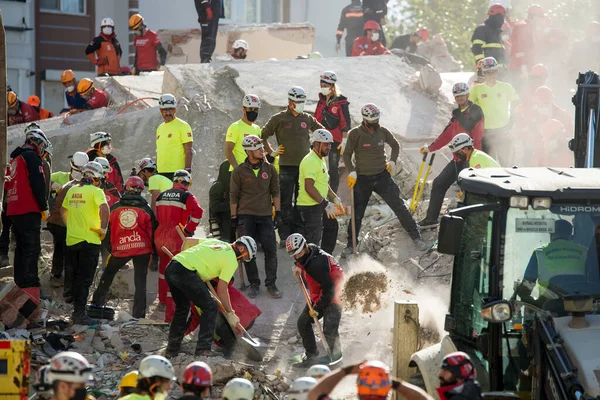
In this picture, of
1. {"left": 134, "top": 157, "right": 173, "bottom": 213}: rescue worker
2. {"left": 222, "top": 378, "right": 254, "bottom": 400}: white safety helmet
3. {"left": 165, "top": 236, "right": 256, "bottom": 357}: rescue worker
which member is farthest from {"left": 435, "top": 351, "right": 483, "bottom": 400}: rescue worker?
{"left": 134, "top": 157, "right": 173, "bottom": 213}: rescue worker

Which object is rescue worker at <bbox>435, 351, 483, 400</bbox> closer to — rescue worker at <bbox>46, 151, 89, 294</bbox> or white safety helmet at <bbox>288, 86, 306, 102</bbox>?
rescue worker at <bbox>46, 151, 89, 294</bbox>

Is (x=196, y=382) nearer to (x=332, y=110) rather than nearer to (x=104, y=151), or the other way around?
(x=104, y=151)

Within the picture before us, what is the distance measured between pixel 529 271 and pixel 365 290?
6024mm

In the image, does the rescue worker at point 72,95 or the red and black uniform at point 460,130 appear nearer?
the red and black uniform at point 460,130

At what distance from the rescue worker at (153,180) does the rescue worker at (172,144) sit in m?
0.31

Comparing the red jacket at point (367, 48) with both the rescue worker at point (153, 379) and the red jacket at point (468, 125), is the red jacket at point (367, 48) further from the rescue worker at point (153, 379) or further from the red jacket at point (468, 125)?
the rescue worker at point (153, 379)

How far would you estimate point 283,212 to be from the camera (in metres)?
14.6

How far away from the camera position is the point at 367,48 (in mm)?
21391

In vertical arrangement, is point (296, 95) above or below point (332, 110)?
above

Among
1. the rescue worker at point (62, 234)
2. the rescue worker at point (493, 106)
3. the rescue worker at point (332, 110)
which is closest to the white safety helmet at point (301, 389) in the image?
the rescue worker at point (62, 234)

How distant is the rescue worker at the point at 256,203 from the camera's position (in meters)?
13.4

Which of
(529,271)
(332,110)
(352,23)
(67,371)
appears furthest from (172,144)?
(352,23)

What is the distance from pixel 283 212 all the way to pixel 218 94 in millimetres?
4724

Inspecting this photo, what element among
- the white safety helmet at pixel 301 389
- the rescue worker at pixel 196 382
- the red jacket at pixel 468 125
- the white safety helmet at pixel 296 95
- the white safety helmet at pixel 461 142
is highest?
the white safety helmet at pixel 296 95
